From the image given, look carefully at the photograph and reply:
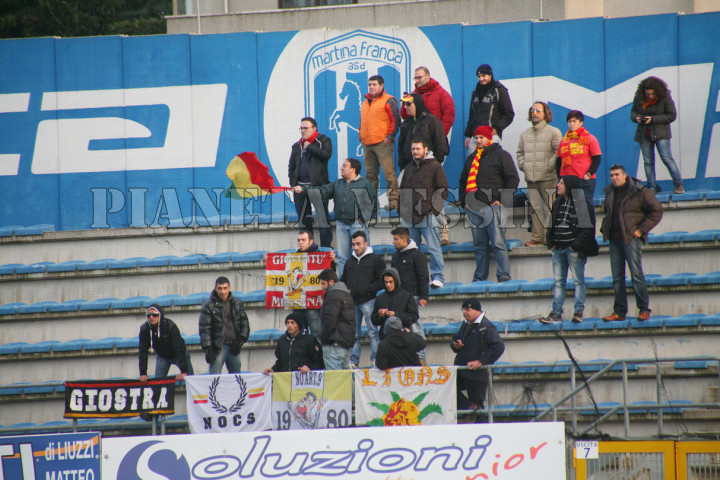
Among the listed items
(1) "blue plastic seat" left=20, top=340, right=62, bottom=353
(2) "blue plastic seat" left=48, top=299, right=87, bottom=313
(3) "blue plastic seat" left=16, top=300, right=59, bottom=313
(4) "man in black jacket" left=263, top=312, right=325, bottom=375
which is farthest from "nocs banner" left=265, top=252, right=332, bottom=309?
(3) "blue plastic seat" left=16, top=300, right=59, bottom=313

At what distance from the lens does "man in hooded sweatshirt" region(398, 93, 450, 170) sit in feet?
44.1

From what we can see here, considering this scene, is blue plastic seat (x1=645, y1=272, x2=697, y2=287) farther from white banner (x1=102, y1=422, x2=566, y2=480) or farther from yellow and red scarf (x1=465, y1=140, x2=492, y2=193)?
white banner (x1=102, y1=422, x2=566, y2=480)

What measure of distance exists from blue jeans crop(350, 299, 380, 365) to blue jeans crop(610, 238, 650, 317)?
3.32m

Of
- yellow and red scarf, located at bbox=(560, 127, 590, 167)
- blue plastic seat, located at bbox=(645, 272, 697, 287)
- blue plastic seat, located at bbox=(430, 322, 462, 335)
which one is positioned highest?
yellow and red scarf, located at bbox=(560, 127, 590, 167)

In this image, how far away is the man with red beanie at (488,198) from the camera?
504 inches

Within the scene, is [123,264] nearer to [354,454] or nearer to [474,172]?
[474,172]

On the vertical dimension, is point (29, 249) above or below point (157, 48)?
below

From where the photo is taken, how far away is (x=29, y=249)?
15164mm

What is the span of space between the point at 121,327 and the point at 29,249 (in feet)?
8.58

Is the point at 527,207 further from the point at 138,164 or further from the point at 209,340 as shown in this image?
the point at 138,164

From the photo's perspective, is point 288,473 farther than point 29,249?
No

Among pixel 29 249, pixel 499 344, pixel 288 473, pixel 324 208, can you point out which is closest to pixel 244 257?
pixel 324 208

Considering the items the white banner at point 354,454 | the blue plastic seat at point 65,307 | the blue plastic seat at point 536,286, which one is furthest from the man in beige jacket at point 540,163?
the blue plastic seat at point 65,307

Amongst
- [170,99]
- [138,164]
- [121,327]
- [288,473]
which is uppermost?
[170,99]
